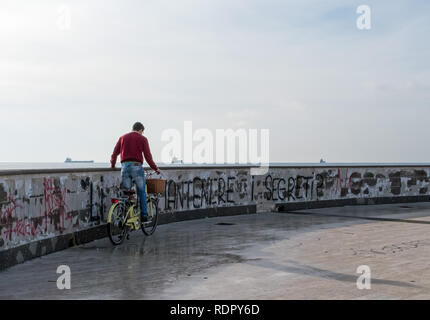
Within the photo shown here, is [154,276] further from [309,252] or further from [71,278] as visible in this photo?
[309,252]

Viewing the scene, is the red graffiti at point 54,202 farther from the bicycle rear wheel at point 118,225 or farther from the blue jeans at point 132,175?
the blue jeans at point 132,175

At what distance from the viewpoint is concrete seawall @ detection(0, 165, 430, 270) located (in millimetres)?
8289

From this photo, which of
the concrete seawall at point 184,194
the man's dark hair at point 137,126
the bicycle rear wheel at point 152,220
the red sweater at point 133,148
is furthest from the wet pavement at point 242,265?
the man's dark hair at point 137,126

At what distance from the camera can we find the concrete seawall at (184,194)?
829 centimetres

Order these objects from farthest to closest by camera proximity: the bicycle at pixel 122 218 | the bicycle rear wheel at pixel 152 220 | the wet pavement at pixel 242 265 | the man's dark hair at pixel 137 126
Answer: the bicycle rear wheel at pixel 152 220 < the man's dark hair at pixel 137 126 < the bicycle at pixel 122 218 < the wet pavement at pixel 242 265

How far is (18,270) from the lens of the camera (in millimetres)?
7555

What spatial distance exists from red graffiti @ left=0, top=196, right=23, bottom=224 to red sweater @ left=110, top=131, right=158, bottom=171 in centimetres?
260

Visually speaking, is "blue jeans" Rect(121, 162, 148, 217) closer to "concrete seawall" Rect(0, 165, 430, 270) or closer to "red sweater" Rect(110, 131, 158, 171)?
"red sweater" Rect(110, 131, 158, 171)

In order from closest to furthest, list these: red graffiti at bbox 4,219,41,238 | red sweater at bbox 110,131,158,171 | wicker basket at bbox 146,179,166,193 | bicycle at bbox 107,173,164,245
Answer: red graffiti at bbox 4,219,41,238, bicycle at bbox 107,173,164,245, red sweater at bbox 110,131,158,171, wicker basket at bbox 146,179,166,193

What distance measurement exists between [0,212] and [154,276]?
2424 mm

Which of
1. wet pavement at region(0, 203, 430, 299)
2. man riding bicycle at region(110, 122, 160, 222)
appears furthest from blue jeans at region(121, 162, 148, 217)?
wet pavement at region(0, 203, 430, 299)

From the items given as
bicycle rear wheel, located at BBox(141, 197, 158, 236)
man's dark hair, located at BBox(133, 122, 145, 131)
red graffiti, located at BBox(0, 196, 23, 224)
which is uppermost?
man's dark hair, located at BBox(133, 122, 145, 131)
